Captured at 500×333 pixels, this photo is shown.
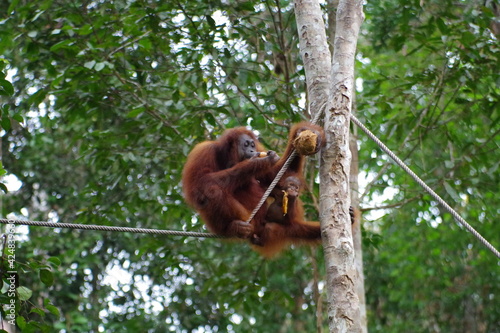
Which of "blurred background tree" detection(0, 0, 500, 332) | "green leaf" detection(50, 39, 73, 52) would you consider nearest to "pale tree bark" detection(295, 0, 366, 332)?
"blurred background tree" detection(0, 0, 500, 332)

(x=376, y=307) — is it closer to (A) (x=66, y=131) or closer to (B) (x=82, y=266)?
(B) (x=82, y=266)

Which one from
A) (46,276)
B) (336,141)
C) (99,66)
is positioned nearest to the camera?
(336,141)

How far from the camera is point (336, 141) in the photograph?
369cm

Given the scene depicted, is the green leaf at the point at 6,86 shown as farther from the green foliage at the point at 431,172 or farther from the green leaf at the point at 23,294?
the green foliage at the point at 431,172

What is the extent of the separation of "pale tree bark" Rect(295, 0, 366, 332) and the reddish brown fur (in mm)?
691

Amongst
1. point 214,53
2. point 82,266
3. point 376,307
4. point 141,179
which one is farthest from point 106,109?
point 376,307

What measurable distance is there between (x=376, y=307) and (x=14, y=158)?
6.39 metres

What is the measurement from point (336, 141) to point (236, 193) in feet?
5.01

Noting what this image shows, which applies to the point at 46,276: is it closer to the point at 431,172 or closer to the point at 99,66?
the point at 99,66

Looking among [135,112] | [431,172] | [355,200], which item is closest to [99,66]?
[135,112]

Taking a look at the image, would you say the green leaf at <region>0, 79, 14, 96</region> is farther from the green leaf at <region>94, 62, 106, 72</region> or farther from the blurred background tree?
the green leaf at <region>94, 62, 106, 72</region>

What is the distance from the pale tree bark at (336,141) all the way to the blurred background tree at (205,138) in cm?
153

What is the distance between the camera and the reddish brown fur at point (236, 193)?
15.4ft

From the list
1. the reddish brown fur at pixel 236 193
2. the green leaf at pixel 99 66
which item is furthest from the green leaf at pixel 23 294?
the green leaf at pixel 99 66
